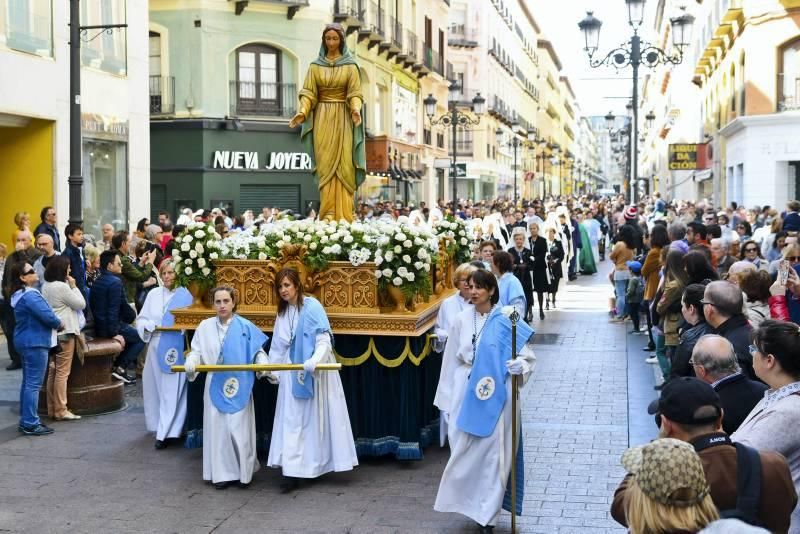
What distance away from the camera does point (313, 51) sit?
30516mm

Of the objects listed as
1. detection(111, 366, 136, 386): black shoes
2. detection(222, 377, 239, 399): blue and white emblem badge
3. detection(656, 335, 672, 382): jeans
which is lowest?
detection(111, 366, 136, 386): black shoes

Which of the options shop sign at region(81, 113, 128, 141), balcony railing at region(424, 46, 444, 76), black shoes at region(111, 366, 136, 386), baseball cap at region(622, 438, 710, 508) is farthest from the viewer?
balcony railing at region(424, 46, 444, 76)

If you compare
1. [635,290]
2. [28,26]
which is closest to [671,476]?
[635,290]

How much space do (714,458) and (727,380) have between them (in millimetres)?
1379

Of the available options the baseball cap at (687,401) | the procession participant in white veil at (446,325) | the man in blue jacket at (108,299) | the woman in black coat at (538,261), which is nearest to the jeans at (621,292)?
the woman in black coat at (538,261)

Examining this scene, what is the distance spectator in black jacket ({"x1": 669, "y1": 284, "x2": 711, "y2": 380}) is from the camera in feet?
21.1

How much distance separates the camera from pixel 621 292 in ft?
57.2

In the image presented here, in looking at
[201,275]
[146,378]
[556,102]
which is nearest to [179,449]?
[146,378]

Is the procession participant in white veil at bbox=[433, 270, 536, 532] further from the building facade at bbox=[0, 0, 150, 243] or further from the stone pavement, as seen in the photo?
the building facade at bbox=[0, 0, 150, 243]

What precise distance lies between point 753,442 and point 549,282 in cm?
1475

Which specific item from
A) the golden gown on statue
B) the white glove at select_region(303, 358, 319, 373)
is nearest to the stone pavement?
the white glove at select_region(303, 358, 319, 373)

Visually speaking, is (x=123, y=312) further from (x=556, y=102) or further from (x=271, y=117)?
(x=556, y=102)

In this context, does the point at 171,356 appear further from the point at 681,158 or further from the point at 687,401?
the point at 681,158

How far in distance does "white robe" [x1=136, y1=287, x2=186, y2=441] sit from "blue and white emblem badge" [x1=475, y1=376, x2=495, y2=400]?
138 inches
